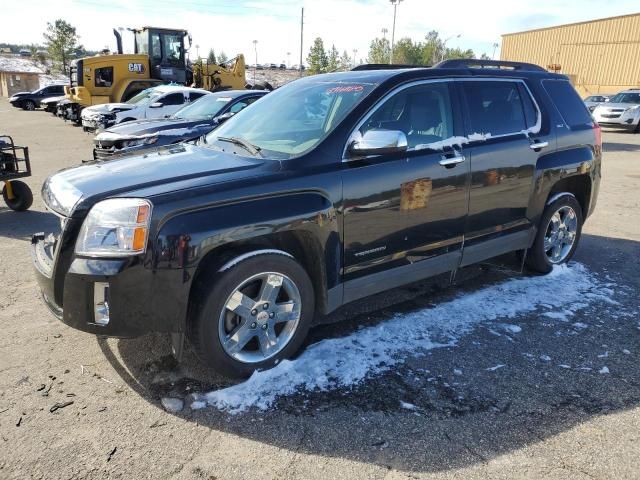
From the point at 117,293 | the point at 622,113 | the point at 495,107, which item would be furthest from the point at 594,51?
the point at 117,293

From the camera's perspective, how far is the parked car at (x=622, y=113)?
21156mm

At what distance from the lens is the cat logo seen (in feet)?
65.6

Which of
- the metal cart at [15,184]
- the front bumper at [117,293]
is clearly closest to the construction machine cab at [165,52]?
the metal cart at [15,184]

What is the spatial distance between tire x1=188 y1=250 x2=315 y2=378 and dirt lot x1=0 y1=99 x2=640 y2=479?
17cm

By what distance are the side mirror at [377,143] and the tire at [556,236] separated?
89.2 inches

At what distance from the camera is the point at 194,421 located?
9.17 feet

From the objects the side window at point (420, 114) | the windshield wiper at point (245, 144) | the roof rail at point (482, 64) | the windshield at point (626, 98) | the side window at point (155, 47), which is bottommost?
the windshield wiper at point (245, 144)

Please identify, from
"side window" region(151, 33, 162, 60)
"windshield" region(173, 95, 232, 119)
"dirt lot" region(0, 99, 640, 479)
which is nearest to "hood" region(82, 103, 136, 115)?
"side window" region(151, 33, 162, 60)

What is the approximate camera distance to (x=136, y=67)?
20.1 meters

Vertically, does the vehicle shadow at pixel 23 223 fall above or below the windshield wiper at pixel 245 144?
below

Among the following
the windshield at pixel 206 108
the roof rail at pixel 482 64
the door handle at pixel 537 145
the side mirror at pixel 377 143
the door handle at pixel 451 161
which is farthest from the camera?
the windshield at pixel 206 108

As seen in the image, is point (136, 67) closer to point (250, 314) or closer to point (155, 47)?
point (155, 47)

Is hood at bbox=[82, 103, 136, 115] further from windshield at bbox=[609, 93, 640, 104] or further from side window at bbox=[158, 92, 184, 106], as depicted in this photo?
windshield at bbox=[609, 93, 640, 104]

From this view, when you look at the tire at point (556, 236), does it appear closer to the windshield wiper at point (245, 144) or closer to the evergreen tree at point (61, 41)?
the windshield wiper at point (245, 144)
